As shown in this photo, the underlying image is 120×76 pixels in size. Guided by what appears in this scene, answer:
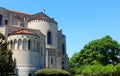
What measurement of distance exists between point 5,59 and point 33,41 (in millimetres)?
9056

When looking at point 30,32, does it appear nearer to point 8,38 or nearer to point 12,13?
point 8,38

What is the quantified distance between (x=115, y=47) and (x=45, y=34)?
70.3 ft

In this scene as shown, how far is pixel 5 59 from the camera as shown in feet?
173

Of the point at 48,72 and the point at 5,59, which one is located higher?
the point at 5,59

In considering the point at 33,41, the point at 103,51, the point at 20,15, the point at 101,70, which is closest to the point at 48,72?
the point at 33,41

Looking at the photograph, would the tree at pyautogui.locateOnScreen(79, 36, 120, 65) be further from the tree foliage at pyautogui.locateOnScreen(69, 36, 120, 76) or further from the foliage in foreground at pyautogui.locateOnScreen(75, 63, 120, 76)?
the foliage in foreground at pyautogui.locateOnScreen(75, 63, 120, 76)

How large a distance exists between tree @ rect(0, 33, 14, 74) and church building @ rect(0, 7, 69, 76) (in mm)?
3034

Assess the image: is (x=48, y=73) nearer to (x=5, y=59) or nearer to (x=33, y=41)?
(x=33, y=41)

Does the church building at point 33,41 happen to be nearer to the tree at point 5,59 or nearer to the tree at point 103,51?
A: the tree at point 5,59

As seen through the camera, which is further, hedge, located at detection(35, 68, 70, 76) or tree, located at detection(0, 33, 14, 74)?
hedge, located at detection(35, 68, 70, 76)

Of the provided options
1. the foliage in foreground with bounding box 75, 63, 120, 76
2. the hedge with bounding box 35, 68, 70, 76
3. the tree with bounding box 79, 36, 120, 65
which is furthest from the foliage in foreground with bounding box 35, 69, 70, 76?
the tree with bounding box 79, 36, 120, 65

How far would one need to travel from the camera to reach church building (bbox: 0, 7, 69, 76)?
2271 inches

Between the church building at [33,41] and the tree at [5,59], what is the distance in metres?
3.03

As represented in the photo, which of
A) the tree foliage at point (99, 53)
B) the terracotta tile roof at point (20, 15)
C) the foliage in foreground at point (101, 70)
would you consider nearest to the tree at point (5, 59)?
the terracotta tile roof at point (20, 15)
